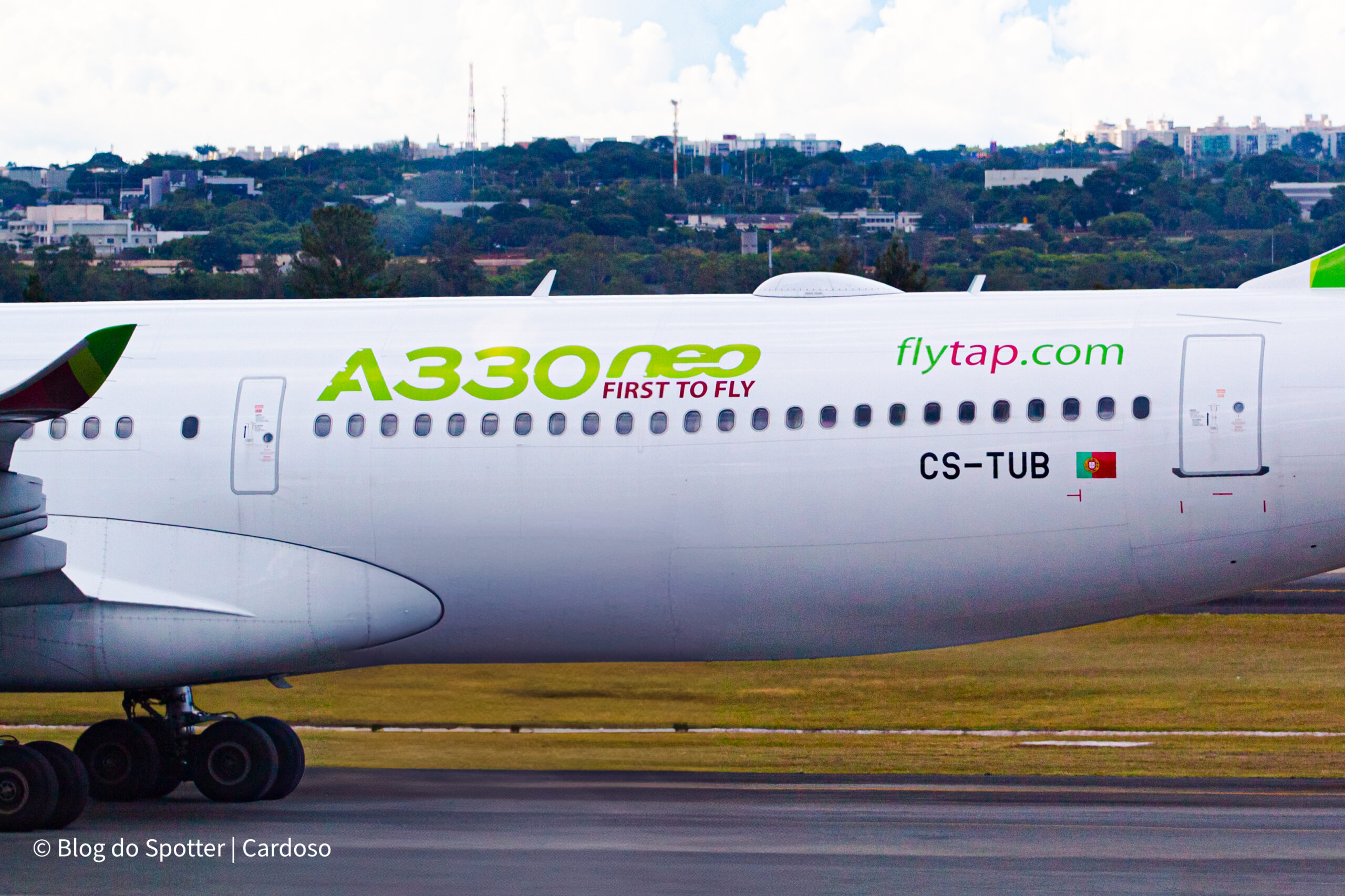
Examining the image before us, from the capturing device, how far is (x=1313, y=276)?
57.9 ft

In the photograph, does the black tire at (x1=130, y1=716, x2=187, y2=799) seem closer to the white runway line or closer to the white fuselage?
the white fuselage

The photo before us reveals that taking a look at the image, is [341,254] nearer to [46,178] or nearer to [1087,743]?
[1087,743]

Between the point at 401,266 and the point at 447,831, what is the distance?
169 ft

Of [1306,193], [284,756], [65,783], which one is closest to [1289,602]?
[284,756]

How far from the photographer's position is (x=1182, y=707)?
25.1m

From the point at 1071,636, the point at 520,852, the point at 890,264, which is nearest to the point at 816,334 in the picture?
the point at 520,852

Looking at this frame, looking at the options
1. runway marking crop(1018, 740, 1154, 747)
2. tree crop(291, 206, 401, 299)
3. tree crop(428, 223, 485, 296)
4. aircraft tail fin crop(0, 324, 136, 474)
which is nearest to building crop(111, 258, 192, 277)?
tree crop(428, 223, 485, 296)

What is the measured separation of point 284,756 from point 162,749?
4.63 feet

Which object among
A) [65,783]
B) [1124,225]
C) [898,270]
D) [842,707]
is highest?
[1124,225]

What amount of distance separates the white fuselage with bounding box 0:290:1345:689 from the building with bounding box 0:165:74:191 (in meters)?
140

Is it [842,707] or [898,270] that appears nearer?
[842,707]

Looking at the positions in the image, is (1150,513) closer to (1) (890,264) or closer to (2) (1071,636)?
(2) (1071,636)

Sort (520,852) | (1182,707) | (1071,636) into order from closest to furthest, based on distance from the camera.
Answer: (520,852) < (1182,707) < (1071,636)

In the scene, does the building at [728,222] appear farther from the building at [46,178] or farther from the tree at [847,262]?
the building at [46,178]
